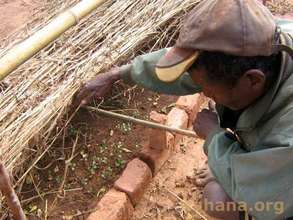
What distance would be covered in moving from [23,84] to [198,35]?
4.24ft

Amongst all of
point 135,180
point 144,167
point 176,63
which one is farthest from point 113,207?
point 176,63

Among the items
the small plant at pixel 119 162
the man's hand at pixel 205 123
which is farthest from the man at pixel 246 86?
the small plant at pixel 119 162

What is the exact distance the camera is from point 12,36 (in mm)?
3191

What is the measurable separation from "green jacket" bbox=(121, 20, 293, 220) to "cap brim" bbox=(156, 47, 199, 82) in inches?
13.3

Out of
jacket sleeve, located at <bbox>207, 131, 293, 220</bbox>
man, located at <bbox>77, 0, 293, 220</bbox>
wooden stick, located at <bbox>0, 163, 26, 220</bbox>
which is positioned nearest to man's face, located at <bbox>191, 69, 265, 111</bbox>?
man, located at <bbox>77, 0, 293, 220</bbox>

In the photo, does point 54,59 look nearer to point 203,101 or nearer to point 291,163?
point 203,101

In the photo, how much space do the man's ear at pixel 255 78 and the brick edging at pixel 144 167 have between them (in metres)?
1.07

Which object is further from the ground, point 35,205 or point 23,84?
point 23,84

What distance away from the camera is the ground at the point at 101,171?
253 cm

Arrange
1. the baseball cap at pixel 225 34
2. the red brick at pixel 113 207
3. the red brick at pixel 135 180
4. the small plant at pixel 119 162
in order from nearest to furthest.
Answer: the baseball cap at pixel 225 34 < the red brick at pixel 113 207 < the red brick at pixel 135 180 < the small plant at pixel 119 162

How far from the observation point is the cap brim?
62.1 inches

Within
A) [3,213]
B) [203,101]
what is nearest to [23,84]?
[3,213]

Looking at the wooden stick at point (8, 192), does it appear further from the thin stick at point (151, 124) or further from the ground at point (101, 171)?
the thin stick at point (151, 124)

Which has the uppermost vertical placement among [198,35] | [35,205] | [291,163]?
[198,35]
